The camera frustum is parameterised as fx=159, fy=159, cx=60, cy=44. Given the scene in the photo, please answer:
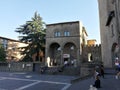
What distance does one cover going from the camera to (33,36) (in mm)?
43062

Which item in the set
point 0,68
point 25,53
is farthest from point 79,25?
point 0,68

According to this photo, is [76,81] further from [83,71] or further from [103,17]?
[103,17]

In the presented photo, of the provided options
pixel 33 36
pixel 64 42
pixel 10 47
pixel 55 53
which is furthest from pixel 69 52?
pixel 10 47

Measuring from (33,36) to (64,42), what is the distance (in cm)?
927

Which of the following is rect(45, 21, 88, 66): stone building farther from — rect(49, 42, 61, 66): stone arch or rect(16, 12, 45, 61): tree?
rect(16, 12, 45, 61): tree

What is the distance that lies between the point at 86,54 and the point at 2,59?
23.1 metres

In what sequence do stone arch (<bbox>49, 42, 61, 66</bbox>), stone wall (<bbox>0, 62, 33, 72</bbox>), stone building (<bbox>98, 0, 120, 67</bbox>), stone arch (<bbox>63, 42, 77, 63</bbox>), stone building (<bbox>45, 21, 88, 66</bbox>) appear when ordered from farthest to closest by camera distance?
stone arch (<bbox>49, 42, 61, 66</bbox>), stone arch (<bbox>63, 42, 77, 63</bbox>), stone building (<bbox>45, 21, 88, 66</bbox>), stone wall (<bbox>0, 62, 33, 72</bbox>), stone building (<bbox>98, 0, 120, 67</bbox>)

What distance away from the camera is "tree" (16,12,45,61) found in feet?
139

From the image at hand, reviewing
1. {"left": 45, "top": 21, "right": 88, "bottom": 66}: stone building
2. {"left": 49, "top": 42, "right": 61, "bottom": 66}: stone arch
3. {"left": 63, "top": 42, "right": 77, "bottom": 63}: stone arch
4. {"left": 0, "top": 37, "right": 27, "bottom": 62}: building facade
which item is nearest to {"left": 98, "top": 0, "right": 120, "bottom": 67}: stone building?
{"left": 45, "top": 21, "right": 88, "bottom": 66}: stone building

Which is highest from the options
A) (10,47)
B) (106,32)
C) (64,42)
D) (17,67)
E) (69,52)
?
(106,32)

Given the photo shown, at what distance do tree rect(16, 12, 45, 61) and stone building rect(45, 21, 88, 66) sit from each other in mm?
3200

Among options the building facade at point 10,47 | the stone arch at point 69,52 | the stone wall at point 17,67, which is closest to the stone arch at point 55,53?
the stone arch at point 69,52

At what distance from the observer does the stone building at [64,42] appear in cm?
3859

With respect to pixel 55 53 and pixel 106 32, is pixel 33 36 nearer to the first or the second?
pixel 55 53
